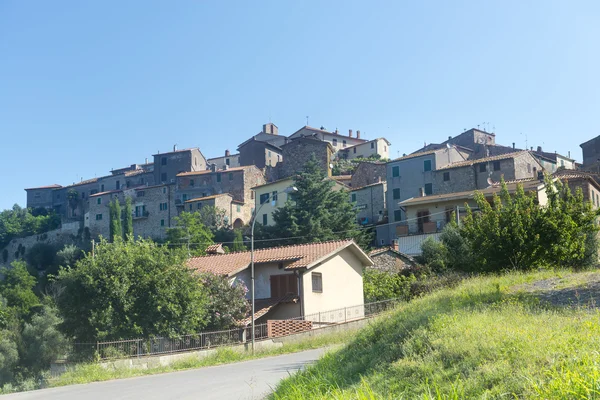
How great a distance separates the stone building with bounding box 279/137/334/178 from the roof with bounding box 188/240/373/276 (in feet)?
181

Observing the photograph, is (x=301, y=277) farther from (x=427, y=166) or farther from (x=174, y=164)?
(x=174, y=164)

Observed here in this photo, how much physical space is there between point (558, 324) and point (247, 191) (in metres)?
87.1

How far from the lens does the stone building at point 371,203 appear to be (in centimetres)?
7438

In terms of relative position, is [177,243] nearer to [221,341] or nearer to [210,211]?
[210,211]

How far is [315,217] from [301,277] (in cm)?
2456

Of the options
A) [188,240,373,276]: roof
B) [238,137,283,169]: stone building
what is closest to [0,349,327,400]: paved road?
[188,240,373,276]: roof

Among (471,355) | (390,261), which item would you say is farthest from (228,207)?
(471,355)

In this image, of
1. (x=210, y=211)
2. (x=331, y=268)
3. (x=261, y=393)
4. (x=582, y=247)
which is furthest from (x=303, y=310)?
(x=210, y=211)

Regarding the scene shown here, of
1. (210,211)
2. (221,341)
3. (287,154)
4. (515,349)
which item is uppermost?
(287,154)

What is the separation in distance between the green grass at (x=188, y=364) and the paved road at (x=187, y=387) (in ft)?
3.95

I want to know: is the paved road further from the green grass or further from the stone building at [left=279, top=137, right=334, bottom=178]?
the stone building at [left=279, top=137, right=334, bottom=178]

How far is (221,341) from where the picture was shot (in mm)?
30234

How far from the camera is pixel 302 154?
9925 cm

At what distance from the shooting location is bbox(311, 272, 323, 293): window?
38.1 m
